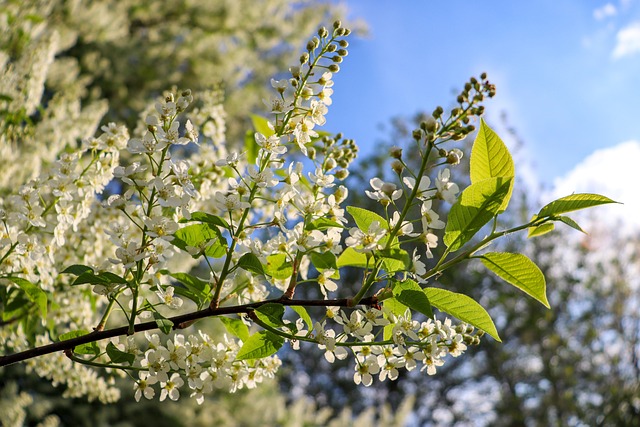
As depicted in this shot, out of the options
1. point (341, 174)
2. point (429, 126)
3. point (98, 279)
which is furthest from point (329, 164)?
point (98, 279)

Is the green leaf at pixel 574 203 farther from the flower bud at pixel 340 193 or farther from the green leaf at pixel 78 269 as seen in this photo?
the green leaf at pixel 78 269

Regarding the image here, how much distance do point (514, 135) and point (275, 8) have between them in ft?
9.44

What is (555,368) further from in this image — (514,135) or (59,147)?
(59,147)

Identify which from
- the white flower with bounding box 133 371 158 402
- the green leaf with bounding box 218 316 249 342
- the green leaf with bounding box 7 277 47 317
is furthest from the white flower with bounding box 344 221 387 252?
the green leaf with bounding box 7 277 47 317

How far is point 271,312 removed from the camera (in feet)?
2.16

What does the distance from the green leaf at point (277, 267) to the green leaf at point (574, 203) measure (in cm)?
34

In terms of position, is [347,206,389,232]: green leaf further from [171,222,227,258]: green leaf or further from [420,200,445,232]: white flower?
[171,222,227,258]: green leaf

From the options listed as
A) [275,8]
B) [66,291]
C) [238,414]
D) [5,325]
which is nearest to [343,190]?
[66,291]

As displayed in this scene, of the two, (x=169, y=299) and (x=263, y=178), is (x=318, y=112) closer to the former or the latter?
(x=263, y=178)

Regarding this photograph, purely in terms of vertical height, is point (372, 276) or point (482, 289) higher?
point (482, 289)

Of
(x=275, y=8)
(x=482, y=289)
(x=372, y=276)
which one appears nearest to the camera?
(x=372, y=276)

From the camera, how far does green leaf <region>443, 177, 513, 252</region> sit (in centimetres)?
66

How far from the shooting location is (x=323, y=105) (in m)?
0.78

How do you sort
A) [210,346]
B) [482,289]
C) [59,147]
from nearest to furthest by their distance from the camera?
[210,346] < [59,147] < [482,289]
